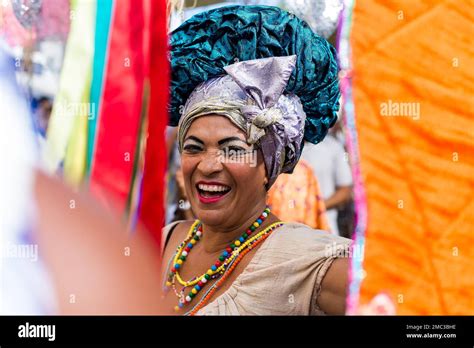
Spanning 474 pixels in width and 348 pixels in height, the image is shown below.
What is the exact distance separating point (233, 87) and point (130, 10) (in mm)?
827

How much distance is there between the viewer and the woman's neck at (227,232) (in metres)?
2.94

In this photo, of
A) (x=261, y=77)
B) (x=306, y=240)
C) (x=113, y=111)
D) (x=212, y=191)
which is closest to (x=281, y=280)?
(x=306, y=240)

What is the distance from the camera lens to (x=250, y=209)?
9.60 feet

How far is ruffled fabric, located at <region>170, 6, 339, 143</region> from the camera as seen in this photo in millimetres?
2920

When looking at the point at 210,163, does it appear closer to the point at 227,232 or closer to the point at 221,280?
the point at 227,232

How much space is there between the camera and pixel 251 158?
2.86 meters

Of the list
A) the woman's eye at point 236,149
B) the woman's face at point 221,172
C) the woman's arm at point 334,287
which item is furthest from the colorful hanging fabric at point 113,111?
the woman's arm at point 334,287
